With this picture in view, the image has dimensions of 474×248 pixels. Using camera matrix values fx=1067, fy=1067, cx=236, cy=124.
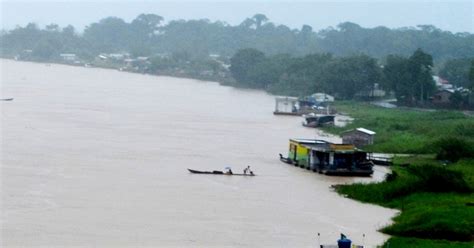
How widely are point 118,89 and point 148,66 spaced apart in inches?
601

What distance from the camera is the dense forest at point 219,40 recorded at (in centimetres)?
5650

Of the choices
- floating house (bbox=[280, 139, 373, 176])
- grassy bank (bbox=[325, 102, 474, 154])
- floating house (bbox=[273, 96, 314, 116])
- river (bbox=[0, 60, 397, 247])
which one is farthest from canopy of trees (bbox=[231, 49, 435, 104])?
floating house (bbox=[280, 139, 373, 176])

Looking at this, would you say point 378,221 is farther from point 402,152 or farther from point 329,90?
point 329,90

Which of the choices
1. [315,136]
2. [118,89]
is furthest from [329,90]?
[315,136]

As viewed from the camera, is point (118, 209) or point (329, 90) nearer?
point (118, 209)

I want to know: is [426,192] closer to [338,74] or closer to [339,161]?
[339,161]

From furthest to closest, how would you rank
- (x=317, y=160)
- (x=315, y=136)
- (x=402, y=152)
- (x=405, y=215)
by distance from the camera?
(x=315, y=136) < (x=402, y=152) < (x=317, y=160) < (x=405, y=215)

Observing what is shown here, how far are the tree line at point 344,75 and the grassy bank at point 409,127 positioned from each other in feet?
4.17

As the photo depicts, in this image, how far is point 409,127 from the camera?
23.0m

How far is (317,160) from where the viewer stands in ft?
54.0

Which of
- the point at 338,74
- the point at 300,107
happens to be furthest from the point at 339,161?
the point at 338,74

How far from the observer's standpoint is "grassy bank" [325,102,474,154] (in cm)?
1955

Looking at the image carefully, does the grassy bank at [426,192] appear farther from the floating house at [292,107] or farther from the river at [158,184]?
the floating house at [292,107]

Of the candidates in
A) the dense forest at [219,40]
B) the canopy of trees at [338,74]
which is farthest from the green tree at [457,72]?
the dense forest at [219,40]
